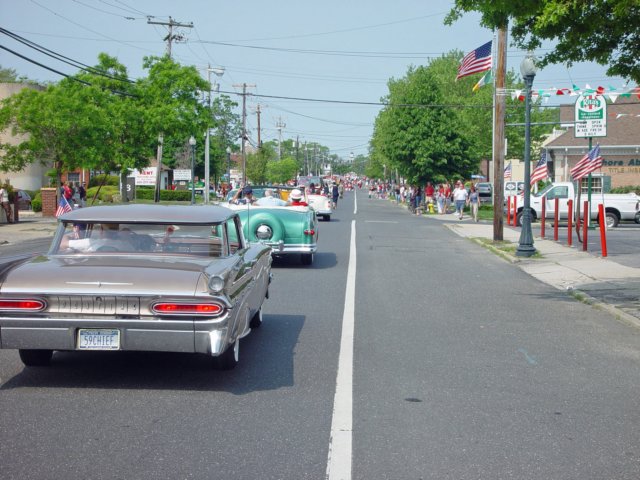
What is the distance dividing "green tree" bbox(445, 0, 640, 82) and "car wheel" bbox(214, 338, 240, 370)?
6190mm

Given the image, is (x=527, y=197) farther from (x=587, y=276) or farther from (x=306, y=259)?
(x=306, y=259)

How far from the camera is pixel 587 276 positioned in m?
16.1

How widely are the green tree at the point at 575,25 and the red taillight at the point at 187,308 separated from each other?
6440mm

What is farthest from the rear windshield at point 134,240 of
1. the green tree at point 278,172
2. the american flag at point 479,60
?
the green tree at point 278,172

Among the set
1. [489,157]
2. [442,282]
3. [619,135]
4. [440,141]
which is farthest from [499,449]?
[489,157]

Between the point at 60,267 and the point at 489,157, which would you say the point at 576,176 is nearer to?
the point at 60,267

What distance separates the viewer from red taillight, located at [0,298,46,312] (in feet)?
21.7

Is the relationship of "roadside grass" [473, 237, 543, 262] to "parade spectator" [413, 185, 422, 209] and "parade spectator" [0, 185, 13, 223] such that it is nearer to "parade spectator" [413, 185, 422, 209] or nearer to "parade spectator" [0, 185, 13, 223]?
"parade spectator" [0, 185, 13, 223]

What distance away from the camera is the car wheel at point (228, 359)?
7.40m

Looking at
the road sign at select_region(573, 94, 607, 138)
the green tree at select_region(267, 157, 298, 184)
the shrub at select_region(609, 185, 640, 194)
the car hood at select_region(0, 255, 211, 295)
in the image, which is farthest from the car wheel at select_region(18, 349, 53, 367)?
the green tree at select_region(267, 157, 298, 184)

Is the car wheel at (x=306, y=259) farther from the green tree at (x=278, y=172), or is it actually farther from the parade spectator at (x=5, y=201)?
the green tree at (x=278, y=172)

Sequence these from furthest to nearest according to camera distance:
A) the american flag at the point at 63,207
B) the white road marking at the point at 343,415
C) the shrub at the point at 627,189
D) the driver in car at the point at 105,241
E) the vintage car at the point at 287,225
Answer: the shrub at the point at 627,189
the american flag at the point at 63,207
the vintage car at the point at 287,225
the driver in car at the point at 105,241
the white road marking at the point at 343,415

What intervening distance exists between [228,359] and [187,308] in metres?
1.00

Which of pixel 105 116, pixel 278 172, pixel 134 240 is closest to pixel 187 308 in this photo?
pixel 134 240
